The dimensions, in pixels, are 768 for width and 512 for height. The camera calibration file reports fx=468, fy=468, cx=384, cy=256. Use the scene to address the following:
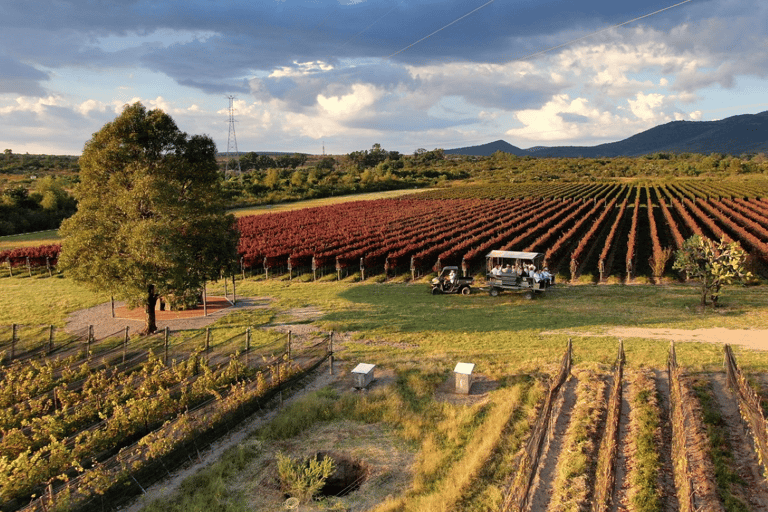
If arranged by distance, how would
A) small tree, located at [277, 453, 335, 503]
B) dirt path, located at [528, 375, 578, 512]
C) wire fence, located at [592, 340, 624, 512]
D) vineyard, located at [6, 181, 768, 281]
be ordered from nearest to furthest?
wire fence, located at [592, 340, 624, 512] → dirt path, located at [528, 375, 578, 512] → small tree, located at [277, 453, 335, 503] → vineyard, located at [6, 181, 768, 281]

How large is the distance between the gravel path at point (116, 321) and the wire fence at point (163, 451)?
→ 866cm

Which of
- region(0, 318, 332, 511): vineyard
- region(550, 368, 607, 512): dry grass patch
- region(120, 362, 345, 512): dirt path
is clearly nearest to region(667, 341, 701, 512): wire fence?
region(550, 368, 607, 512): dry grass patch

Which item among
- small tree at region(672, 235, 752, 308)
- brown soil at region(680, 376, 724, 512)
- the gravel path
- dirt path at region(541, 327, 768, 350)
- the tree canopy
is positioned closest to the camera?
brown soil at region(680, 376, 724, 512)

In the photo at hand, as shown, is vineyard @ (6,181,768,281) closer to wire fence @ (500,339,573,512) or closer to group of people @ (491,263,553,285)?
group of people @ (491,263,553,285)

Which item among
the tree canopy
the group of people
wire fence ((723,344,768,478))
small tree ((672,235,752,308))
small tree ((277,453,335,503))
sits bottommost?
small tree ((277,453,335,503))

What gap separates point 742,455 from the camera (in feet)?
29.2

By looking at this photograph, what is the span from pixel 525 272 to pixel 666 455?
576 inches

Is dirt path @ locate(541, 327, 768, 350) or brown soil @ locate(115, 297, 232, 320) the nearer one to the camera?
dirt path @ locate(541, 327, 768, 350)

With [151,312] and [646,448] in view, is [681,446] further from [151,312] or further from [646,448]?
[151,312]

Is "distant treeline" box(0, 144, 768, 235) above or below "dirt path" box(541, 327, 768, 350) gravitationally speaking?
above

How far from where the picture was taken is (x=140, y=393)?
12.0 meters

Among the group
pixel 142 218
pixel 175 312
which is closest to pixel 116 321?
pixel 175 312

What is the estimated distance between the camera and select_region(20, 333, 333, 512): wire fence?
7949mm

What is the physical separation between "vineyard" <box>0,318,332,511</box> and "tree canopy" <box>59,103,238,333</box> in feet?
8.85
